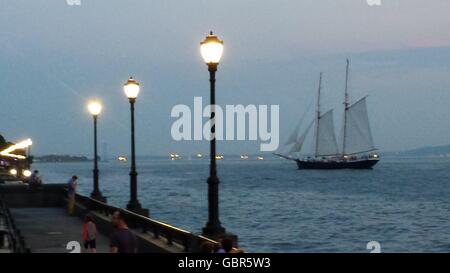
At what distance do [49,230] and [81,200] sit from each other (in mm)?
7470

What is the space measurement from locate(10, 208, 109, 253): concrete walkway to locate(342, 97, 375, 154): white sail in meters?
150

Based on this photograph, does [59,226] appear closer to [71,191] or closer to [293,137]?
[71,191]

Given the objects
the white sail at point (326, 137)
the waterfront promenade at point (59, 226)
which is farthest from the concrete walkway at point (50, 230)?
the white sail at point (326, 137)

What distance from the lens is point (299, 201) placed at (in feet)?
316

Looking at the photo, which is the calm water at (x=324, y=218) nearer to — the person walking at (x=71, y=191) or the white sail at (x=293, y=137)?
the person walking at (x=71, y=191)

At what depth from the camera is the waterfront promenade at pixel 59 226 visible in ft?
56.7

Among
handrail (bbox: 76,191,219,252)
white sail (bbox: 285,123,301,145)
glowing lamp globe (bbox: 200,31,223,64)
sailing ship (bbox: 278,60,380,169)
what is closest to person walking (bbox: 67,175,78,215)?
handrail (bbox: 76,191,219,252)

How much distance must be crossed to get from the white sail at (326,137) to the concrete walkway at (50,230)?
6097 inches

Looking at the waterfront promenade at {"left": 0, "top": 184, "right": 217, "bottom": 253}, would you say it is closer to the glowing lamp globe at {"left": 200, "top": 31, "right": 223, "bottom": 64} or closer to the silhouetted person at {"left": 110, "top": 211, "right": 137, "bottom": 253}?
the silhouetted person at {"left": 110, "top": 211, "right": 137, "bottom": 253}

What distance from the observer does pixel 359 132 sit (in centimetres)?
18125

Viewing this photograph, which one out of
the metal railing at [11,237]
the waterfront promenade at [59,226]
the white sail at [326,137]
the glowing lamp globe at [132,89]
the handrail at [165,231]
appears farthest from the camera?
the white sail at [326,137]

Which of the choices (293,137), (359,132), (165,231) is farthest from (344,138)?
(165,231)

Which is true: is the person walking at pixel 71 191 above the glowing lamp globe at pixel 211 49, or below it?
below

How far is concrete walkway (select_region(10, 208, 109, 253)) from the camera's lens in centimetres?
2123
